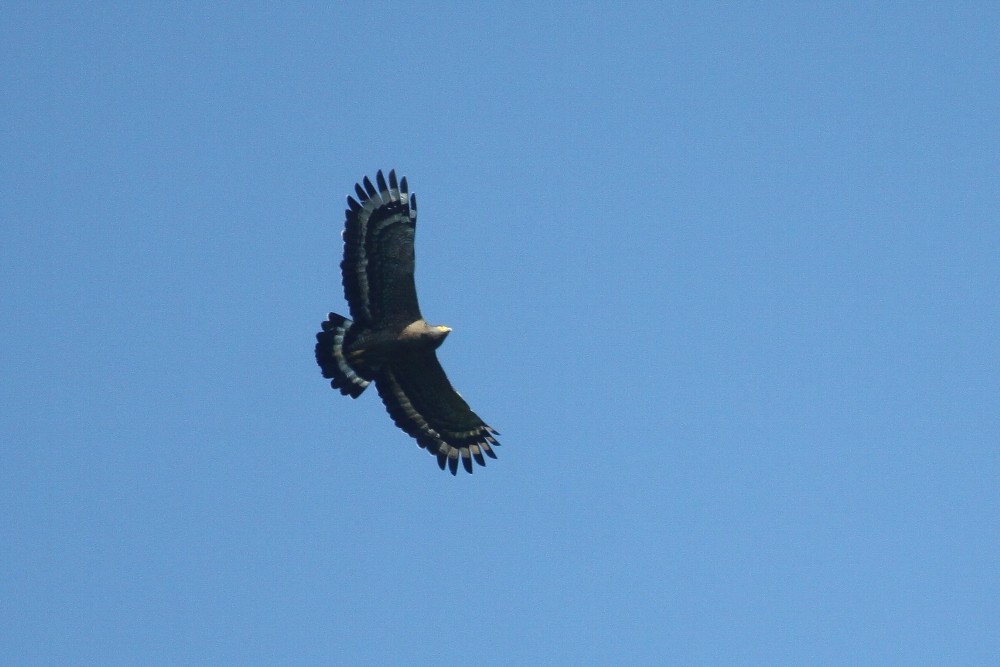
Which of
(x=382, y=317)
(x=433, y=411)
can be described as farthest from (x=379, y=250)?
(x=433, y=411)

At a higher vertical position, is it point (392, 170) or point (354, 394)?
point (392, 170)

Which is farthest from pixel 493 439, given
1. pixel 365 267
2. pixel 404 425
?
pixel 365 267

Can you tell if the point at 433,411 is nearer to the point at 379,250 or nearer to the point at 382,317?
the point at 382,317

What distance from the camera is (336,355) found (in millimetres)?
30766

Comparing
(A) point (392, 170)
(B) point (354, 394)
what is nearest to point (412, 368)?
(B) point (354, 394)

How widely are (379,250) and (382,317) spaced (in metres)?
1.15

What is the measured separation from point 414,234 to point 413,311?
1304 mm

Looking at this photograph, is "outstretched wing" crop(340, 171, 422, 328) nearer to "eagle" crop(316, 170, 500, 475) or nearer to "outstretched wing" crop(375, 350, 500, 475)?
"eagle" crop(316, 170, 500, 475)

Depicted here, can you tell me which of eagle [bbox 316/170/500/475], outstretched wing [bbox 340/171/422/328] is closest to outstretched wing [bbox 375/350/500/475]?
eagle [bbox 316/170/500/475]

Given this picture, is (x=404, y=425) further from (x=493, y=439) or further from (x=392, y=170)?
(x=392, y=170)

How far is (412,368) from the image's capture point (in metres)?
31.2

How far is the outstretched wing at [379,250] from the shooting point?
30172mm

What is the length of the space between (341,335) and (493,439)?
3.45 m

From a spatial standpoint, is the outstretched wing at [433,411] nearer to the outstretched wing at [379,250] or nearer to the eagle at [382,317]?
the eagle at [382,317]
